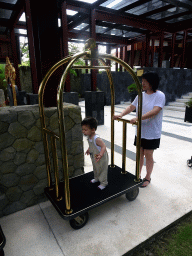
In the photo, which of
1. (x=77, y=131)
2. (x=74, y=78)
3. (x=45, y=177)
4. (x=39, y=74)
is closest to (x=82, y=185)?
(x=45, y=177)

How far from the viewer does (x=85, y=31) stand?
9102 mm

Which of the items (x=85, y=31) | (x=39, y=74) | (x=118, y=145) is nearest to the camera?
(x=39, y=74)

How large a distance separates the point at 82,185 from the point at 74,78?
13215 millimetres

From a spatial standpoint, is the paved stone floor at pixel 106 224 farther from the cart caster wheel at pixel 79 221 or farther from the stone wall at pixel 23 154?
the stone wall at pixel 23 154

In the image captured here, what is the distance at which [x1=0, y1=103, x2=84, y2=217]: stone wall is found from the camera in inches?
74.4

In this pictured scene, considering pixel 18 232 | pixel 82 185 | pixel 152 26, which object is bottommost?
pixel 18 232

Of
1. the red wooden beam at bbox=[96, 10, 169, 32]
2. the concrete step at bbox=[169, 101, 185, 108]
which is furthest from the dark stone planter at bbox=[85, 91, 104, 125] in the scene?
the concrete step at bbox=[169, 101, 185, 108]

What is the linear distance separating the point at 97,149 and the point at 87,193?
498mm

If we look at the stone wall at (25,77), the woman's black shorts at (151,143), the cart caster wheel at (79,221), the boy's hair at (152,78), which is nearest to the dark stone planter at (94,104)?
the woman's black shorts at (151,143)

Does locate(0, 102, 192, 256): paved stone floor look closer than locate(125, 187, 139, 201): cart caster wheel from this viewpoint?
Yes

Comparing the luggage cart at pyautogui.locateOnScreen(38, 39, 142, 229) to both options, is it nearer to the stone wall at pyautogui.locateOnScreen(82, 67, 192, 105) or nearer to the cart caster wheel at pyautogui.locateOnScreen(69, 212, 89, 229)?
the cart caster wheel at pyautogui.locateOnScreen(69, 212, 89, 229)

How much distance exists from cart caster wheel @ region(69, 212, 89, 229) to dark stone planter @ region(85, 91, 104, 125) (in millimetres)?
4089

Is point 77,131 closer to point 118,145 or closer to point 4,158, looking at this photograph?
point 4,158

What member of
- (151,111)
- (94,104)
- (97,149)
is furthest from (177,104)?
(97,149)
